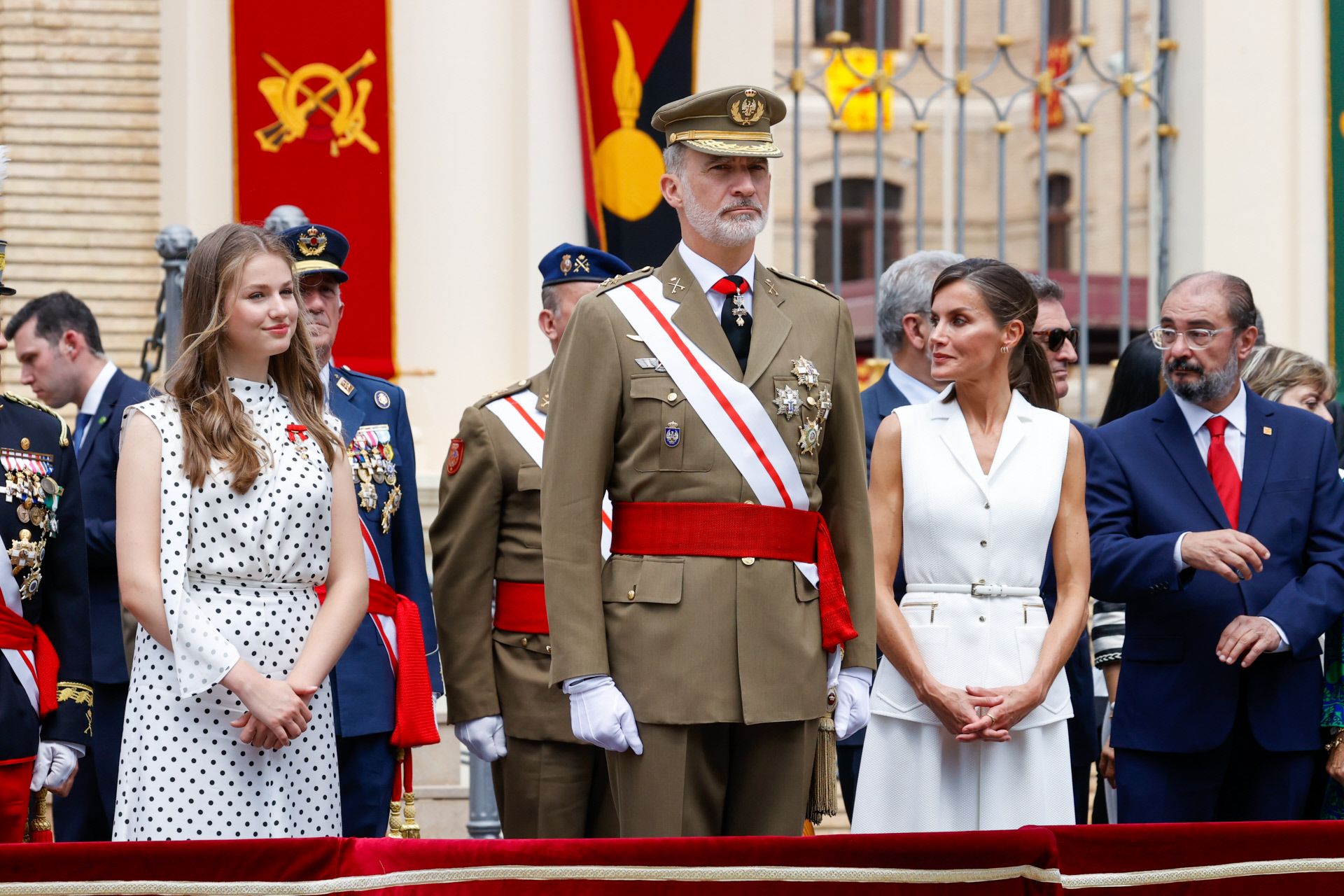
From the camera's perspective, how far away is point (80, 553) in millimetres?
3443

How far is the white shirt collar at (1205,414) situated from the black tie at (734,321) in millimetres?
1380

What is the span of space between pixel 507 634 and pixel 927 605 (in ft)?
2.98

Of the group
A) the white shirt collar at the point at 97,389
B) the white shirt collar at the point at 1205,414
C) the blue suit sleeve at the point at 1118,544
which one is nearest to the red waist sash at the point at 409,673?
the blue suit sleeve at the point at 1118,544

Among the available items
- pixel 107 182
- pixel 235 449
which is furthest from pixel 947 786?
pixel 107 182

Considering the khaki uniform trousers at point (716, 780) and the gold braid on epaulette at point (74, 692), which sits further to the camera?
the gold braid on epaulette at point (74, 692)

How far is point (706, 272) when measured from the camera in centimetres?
335

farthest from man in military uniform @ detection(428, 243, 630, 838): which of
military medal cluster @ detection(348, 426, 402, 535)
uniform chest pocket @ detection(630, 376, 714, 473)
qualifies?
uniform chest pocket @ detection(630, 376, 714, 473)

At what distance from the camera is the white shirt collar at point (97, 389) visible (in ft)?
17.5

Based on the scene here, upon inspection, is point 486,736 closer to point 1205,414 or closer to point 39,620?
point 39,620

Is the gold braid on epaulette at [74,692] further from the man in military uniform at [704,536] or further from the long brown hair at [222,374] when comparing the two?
the man in military uniform at [704,536]

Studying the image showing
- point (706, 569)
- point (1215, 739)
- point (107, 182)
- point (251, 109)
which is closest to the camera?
point (706, 569)

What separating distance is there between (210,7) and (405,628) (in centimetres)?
Answer: 419

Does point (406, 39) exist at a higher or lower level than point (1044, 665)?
higher

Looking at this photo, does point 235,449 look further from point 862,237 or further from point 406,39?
point 862,237
